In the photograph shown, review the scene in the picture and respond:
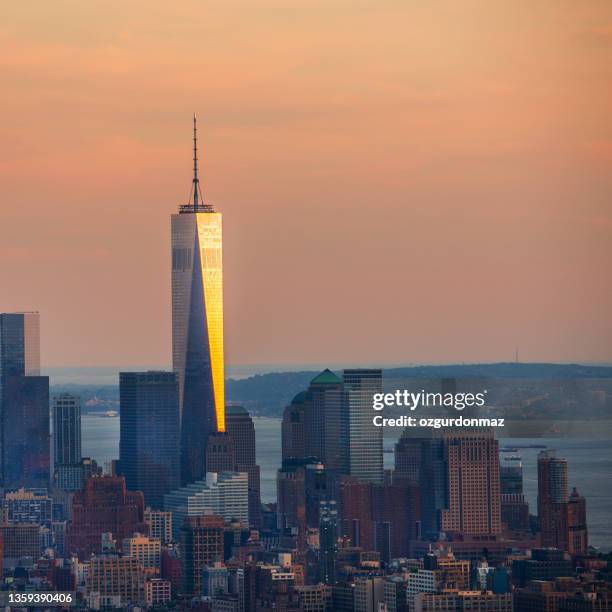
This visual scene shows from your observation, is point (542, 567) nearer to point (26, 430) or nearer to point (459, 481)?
point (459, 481)

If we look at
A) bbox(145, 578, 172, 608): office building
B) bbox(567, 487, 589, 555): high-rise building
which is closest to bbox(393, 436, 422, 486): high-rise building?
bbox(567, 487, 589, 555): high-rise building

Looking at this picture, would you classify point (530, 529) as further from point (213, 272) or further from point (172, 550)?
point (213, 272)

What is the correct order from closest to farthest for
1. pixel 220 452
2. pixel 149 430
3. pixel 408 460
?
pixel 408 460 < pixel 220 452 < pixel 149 430

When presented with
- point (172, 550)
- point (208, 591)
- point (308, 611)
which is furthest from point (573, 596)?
point (172, 550)

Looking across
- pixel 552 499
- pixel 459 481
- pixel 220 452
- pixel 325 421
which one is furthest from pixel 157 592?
pixel 220 452

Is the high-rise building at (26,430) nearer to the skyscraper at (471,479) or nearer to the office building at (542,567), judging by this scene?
the skyscraper at (471,479)

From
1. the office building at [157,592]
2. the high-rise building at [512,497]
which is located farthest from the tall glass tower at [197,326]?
the office building at [157,592]

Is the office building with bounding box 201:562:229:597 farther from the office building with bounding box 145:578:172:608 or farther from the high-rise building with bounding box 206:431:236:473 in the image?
the high-rise building with bounding box 206:431:236:473
